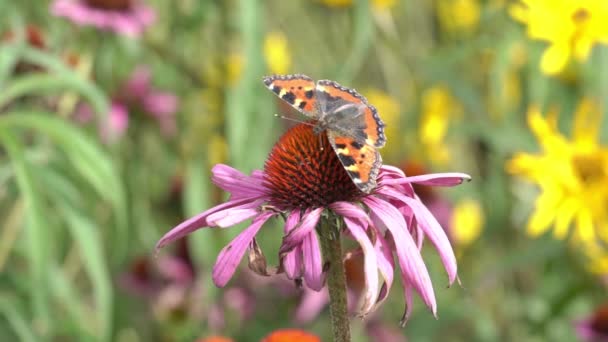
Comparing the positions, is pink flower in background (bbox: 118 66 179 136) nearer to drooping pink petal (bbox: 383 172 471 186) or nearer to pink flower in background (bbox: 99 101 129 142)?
pink flower in background (bbox: 99 101 129 142)

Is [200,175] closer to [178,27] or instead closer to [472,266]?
[178,27]

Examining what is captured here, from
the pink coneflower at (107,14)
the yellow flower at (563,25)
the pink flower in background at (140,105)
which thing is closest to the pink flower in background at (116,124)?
the pink flower in background at (140,105)

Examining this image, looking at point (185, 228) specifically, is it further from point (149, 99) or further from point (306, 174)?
point (149, 99)

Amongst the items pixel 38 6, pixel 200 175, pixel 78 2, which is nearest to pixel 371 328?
pixel 200 175

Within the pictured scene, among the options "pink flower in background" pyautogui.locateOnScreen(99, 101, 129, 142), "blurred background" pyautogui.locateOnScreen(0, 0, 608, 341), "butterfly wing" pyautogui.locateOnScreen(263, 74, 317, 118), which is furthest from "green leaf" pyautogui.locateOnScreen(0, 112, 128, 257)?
"butterfly wing" pyautogui.locateOnScreen(263, 74, 317, 118)

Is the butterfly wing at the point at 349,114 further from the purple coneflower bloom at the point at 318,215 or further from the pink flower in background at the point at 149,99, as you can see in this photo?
the pink flower in background at the point at 149,99

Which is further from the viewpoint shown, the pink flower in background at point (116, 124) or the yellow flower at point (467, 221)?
the yellow flower at point (467, 221)
